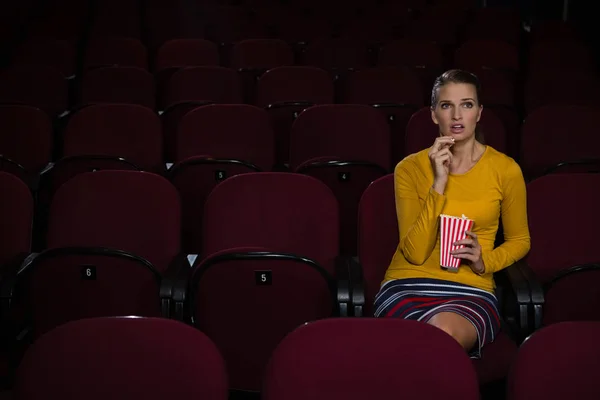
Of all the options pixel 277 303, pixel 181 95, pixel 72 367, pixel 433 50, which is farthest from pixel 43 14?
pixel 72 367

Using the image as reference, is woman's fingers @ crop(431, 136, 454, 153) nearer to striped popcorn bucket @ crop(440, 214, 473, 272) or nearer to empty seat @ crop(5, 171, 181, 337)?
striped popcorn bucket @ crop(440, 214, 473, 272)

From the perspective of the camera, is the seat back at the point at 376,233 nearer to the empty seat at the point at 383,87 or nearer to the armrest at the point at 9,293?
the armrest at the point at 9,293

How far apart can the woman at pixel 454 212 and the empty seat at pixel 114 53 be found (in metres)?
3.05

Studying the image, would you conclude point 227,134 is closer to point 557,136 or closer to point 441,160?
point 557,136

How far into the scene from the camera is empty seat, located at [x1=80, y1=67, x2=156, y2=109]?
13.1 ft

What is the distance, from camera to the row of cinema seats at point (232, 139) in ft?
9.39

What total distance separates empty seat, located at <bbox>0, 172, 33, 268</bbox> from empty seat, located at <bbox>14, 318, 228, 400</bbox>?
3.56 ft

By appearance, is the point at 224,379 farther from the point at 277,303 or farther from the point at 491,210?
the point at 491,210

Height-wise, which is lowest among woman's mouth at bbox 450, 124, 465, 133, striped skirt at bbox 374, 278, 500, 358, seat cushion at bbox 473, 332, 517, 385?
seat cushion at bbox 473, 332, 517, 385

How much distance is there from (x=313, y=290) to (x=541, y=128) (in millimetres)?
1564

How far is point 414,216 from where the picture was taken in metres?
2.00

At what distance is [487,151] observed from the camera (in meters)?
2.02

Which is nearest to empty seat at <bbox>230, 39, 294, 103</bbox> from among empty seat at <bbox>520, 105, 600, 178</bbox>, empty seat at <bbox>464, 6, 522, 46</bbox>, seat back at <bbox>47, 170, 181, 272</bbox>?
empty seat at <bbox>464, 6, 522, 46</bbox>

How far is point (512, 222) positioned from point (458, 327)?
379mm
